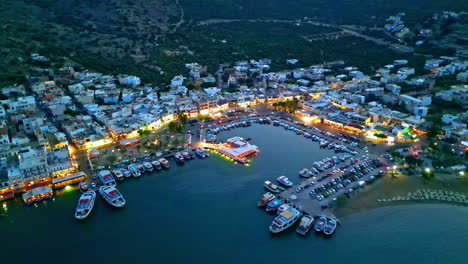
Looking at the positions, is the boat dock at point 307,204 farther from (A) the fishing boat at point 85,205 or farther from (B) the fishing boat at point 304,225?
(A) the fishing boat at point 85,205

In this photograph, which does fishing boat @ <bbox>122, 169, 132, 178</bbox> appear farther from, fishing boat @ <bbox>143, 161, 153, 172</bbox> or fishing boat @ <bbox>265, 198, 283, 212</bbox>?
fishing boat @ <bbox>265, 198, 283, 212</bbox>

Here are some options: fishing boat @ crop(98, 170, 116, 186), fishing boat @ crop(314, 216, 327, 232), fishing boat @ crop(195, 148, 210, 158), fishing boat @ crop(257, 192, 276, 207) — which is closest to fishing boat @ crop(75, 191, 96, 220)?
fishing boat @ crop(98, 170, 116, 186)

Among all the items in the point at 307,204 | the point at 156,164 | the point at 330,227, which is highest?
the point at 330,227

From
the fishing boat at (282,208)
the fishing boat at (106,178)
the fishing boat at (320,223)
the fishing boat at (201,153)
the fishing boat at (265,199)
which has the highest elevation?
the fishing boat at (320,223)

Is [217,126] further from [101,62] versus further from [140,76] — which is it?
[101,62]

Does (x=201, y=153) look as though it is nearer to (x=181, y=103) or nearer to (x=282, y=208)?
(x=282, y=208)

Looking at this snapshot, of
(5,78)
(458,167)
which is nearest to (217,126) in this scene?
(458,167)

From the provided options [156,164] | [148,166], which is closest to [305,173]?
[156,164]

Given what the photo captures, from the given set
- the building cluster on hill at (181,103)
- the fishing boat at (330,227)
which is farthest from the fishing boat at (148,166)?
the fishing boat at (330,227)
